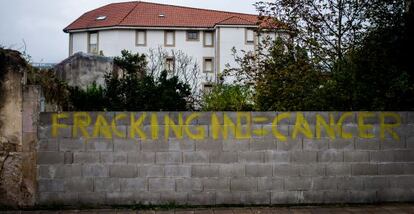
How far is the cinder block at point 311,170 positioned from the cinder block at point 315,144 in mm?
265

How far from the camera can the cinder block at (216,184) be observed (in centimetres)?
655

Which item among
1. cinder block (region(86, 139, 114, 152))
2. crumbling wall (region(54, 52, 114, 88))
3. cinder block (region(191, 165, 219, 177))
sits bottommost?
cinder block (region(191, 165, 219, 177))

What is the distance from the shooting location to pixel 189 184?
21.4 ft

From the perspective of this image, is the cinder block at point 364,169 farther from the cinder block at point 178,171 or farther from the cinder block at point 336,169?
the cinder block at point 178,171

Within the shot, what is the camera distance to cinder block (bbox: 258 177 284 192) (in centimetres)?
657

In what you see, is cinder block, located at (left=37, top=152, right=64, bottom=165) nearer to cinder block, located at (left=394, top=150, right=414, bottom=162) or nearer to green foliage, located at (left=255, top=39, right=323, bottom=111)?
green foliage, located at (left=255, top=39, right=323, bottom=111)

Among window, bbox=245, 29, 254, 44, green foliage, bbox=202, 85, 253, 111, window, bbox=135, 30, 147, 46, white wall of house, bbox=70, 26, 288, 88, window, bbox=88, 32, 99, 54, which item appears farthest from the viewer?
window, bbox=88, 32, 99, 54

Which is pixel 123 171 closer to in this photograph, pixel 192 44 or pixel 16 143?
pixel 16 143

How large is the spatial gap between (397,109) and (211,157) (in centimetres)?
352

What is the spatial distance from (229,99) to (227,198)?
4436mm

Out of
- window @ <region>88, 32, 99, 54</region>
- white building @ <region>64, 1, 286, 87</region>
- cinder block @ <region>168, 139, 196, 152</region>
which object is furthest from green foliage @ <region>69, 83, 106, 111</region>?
window @ <region>88, 32, 99, 54</region>

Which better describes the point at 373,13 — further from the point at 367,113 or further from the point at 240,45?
the point at 240,45

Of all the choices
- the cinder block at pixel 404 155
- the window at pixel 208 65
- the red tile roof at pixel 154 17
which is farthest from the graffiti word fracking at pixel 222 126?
the window at pixel 208 65

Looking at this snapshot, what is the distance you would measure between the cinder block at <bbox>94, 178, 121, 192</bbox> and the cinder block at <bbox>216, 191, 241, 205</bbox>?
5.07 feet
